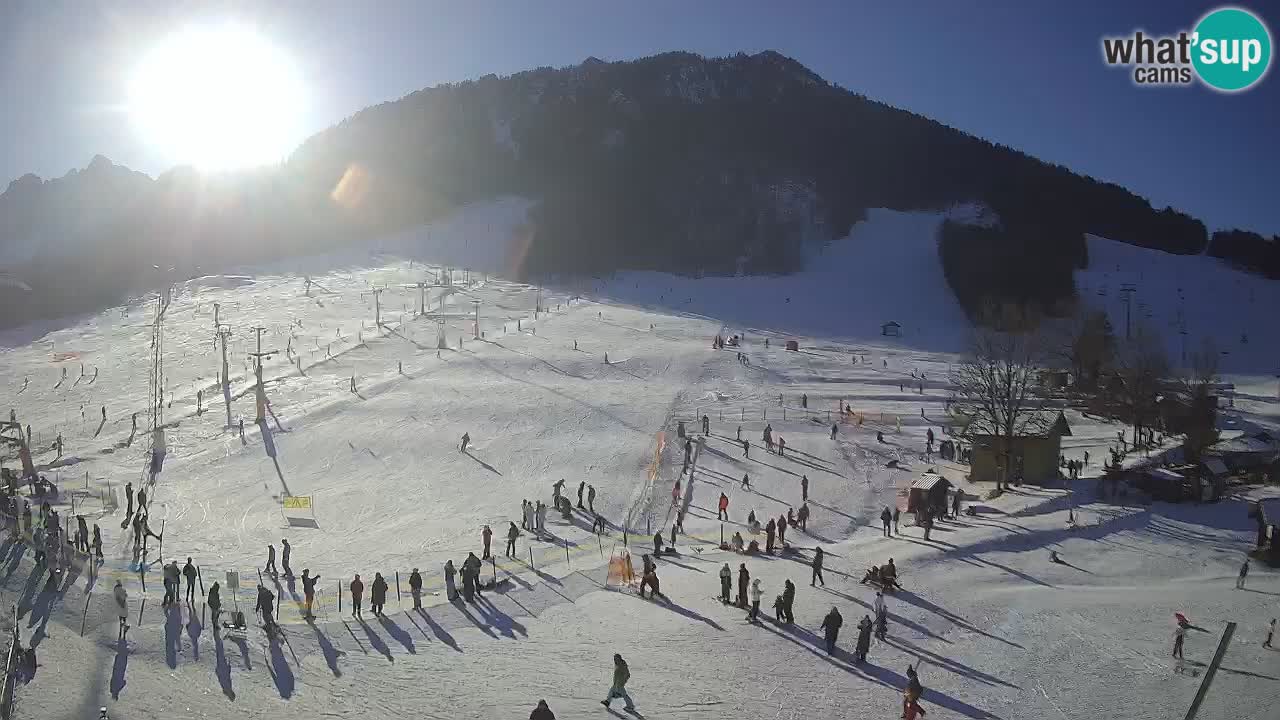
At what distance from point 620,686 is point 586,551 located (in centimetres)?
812

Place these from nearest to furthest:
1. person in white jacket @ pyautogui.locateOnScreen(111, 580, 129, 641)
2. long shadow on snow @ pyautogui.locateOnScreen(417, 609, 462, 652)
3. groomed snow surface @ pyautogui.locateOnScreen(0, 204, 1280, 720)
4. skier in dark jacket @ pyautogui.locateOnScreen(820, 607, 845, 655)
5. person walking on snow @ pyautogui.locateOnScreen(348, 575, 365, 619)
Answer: groomed snow surface @ pyautogui.locateOnScreen(0, 204, 1280, 720)
skier in dark jacket @ pyautogui.locateOnScreen(820, 607, 845, 655)
person in white jacket @ pyautogui.locateOnScreen(111, 580, 129, 641)
long shadow on snow @ pyautogui.locateOnScreen(417, 609, 462, 652)
person walking on snow @ pyautogui.locateOnScreen(348, 575, 365, 619)

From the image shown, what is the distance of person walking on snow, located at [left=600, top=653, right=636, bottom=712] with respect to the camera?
11.6 m

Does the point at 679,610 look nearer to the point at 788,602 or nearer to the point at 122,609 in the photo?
the point at 788,602

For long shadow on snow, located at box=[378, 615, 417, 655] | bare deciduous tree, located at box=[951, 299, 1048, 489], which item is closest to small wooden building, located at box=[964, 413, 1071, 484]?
bare deciduous tree, located at box=[951, 299, 1048, 489]

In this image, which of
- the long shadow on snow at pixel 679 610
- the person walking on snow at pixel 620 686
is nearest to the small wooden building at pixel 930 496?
the long shadow on snow at pixel 679 610

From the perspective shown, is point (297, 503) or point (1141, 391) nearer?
point (297, 503)

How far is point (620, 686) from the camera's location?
1172cm

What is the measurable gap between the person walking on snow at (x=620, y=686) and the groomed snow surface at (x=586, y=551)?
22 cm

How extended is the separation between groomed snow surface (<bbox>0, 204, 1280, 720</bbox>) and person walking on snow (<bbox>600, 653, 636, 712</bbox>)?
0.22m

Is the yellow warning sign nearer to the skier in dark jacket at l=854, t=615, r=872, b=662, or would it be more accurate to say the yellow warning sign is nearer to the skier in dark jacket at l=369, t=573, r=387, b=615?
the skier in dark jacket at l=369, t=573, r=387, b=615

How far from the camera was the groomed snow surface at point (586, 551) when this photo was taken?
40.7 feet

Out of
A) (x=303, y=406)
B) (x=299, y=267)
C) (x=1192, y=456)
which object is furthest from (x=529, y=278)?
(x=1192, y=456)

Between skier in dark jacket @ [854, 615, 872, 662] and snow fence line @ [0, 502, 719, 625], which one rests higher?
skier in dark jacket @ [854, 615, 872, 662]

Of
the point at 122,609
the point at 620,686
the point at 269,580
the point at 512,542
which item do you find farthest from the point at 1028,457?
the point at 122,609
